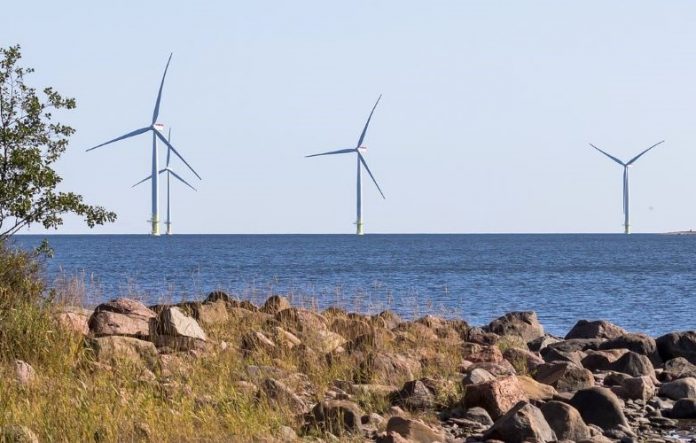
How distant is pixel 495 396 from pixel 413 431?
7.93 feet

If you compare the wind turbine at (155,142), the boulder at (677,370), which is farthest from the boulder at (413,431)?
the wind turbine at (155,142)

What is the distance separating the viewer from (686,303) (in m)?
56.2

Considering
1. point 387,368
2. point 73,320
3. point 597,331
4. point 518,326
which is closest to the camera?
point 387,368

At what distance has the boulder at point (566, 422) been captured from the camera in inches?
569

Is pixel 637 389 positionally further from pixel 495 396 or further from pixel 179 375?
pixel 179 375

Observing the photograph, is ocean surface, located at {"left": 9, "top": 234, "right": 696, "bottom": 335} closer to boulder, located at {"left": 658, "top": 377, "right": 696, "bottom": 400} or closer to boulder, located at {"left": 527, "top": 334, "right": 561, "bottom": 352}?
boulder, located at {"left": 527, "top": 334, "right": 561, "bottom": 352}

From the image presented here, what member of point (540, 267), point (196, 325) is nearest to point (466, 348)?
point (196, 325)

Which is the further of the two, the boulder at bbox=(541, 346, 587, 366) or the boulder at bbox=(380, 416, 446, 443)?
the boulder at bbox=(541, 346, 587, 366)

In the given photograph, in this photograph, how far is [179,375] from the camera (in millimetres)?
15594

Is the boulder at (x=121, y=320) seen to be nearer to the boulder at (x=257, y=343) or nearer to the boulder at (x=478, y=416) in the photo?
the boulder at (x=257, y=343)

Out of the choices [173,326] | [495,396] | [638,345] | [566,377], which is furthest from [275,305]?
[495,396]

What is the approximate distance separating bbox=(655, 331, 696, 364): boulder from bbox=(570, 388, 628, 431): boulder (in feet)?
29.2

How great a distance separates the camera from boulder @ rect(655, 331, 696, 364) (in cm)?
2417

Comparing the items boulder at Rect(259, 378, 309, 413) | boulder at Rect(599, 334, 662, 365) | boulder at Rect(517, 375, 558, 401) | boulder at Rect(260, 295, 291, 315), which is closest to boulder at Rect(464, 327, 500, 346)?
boulder at Rect(599, 334, 662, 365)
